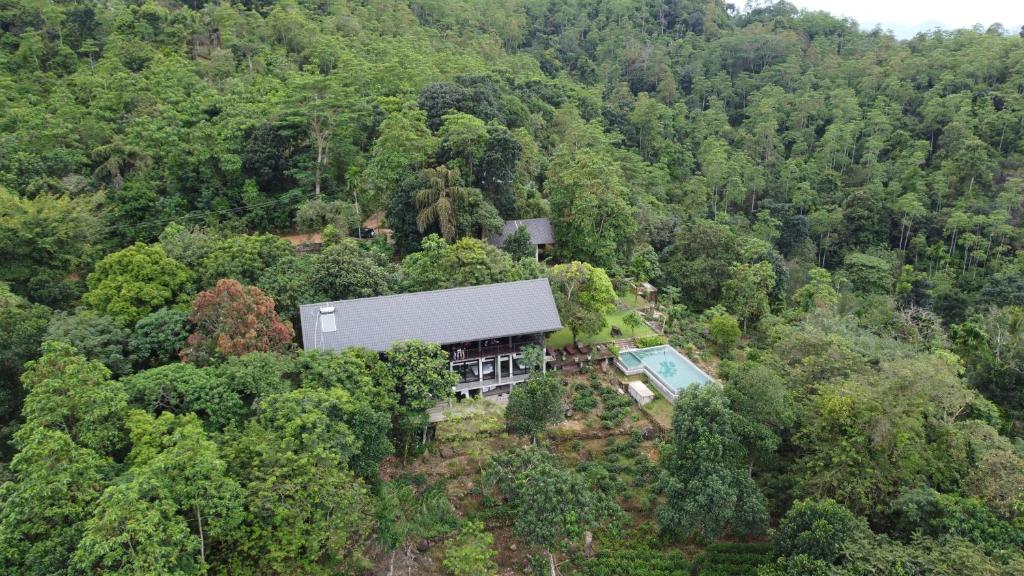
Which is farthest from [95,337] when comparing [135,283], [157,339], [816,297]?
[816,297]

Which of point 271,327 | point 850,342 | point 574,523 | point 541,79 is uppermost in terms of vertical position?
point 541,79

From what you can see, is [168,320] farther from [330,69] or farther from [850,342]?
[330,69]

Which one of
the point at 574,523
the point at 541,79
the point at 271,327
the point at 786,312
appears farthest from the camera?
A: the point at 541,79

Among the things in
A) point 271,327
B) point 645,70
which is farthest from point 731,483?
point 645,70

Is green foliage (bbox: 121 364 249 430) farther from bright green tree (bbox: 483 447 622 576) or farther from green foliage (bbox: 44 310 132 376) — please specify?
bright green tree (bbox: 483 447 622 576)

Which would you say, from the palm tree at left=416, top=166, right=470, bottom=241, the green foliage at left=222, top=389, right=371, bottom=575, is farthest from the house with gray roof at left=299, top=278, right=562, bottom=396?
the palm tree at left=416, top=166, right=470, bottom=241
